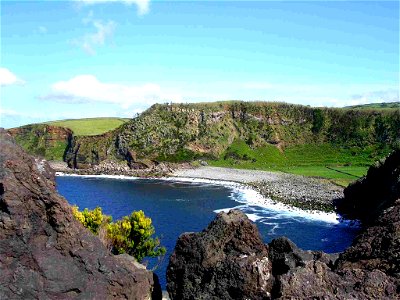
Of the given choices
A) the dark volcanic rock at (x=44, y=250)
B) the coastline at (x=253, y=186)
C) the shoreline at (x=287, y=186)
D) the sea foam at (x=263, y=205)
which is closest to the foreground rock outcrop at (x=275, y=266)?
the dark volcanic rock at (x=44, y=250)

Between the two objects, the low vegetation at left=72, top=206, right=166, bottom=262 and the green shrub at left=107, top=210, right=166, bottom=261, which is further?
the green shrub at left=107, top=210, right=166, bottom=261

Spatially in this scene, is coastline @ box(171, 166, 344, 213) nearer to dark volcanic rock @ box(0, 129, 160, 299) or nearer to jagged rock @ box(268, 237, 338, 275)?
jagged rock @ box(268, 237, 338, 275)

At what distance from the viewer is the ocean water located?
86812mm

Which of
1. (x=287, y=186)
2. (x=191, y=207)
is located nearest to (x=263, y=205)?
(x=191, y=207)

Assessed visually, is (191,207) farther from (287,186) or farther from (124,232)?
(124,232)

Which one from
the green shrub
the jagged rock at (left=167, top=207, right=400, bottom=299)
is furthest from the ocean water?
the jagged rock at (left=167, top=207, right=400, bottom=299)

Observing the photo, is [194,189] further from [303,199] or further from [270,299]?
[270,299]

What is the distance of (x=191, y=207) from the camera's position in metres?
120

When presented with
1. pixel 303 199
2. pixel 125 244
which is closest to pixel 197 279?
pixel 125 244

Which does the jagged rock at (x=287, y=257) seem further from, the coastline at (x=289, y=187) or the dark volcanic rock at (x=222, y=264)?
the coastline at (x=289, y=187)

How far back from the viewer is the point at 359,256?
859 inches

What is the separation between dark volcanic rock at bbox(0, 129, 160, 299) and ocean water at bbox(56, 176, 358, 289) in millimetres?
39047

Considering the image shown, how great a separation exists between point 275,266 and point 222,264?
4.19 m

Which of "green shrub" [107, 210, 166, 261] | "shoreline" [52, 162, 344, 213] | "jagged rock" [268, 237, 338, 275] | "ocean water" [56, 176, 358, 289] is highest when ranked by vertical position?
"jagged rock" [268, 237, 338, 275]
